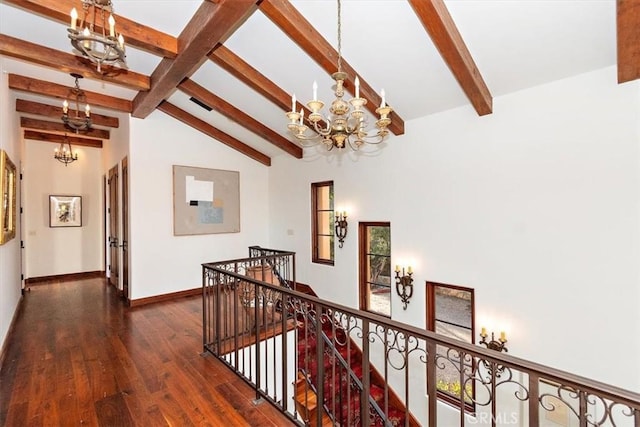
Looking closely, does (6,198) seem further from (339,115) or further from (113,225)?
(339,115)

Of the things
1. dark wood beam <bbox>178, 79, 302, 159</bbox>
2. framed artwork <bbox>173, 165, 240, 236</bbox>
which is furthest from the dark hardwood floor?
dark wood beam <bbox>178, 79, 302, 159</bbox>

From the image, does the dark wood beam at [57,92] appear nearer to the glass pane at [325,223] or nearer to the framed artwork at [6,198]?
the framed artwork at [6,198]

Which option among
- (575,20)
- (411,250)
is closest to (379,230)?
(411,250)

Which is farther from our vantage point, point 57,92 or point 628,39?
point 57,92

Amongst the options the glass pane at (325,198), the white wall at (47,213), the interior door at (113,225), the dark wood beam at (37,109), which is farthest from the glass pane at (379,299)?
the white wall at (47,213)

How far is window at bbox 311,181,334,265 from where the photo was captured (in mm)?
6406

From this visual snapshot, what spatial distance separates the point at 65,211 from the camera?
7.48 m

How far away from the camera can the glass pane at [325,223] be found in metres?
6.38

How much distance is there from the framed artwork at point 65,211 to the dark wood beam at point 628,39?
32.8 feet

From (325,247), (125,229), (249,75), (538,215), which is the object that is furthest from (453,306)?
(125,229)

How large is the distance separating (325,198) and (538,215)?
3857mm

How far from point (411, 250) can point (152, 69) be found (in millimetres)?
4627

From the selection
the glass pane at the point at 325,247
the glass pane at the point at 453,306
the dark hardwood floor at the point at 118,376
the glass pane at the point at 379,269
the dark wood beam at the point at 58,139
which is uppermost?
the dark wood beam at the point at 58,139

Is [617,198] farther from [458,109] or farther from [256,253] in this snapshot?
[256,253]
